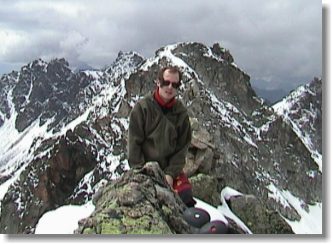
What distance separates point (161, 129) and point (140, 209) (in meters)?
0.49

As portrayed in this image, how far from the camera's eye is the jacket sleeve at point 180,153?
3.07 metres

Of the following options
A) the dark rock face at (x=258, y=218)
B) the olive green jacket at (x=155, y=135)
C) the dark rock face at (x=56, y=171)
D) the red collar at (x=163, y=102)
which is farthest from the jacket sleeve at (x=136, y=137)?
the dark rock face at (x=56, y=171)

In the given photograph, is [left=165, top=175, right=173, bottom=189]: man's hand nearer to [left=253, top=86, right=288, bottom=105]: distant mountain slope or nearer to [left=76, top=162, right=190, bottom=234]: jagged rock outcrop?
[left=76, top=162, right=190, bottom=234]: jagged rock outcrop

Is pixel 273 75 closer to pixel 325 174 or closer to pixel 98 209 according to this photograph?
pixel 325 174

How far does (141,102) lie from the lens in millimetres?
3102

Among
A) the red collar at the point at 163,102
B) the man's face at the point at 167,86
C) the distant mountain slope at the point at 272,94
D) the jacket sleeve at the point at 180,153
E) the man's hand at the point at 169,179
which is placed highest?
the distant mountain slope at the point at 272,94

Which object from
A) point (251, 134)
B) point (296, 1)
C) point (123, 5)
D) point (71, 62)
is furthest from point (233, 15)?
point (251, 134)

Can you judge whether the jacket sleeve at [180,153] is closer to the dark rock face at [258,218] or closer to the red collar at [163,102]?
the red collar at [163,102]

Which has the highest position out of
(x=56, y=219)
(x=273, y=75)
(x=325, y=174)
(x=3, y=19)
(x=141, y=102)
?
(x=3, y=19)

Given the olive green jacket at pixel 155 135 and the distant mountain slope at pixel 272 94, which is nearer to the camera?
the olive green jacket at pixel 155 135

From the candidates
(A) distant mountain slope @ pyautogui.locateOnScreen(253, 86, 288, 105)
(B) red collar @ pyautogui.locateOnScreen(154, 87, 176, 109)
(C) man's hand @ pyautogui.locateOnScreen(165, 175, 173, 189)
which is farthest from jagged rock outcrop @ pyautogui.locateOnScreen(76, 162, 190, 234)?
(A) distant mountain slope @ pyautogui.locateOnScreen(253, 86, 288, 105)

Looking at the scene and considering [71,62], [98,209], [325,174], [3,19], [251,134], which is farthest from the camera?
[251,134]

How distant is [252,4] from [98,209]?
1.90 metres

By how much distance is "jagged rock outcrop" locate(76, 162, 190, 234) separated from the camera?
2787mm
